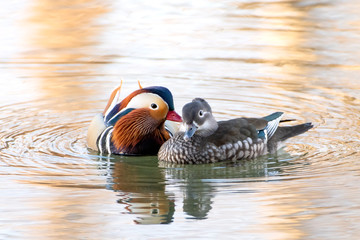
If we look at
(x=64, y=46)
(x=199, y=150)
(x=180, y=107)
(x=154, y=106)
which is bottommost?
(x=199, y=150)

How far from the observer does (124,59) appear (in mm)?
12633

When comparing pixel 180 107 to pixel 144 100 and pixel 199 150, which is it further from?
pixel 199 150

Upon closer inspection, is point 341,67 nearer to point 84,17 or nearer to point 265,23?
point 265,23

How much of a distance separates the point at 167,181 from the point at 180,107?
8.43ft

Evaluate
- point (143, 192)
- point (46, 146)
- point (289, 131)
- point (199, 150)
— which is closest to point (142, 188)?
point (143, 192)

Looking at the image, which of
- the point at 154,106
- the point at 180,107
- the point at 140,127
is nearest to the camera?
the point at 154,106

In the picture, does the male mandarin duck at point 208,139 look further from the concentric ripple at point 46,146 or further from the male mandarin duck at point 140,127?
the concentric ripple at point 46,146

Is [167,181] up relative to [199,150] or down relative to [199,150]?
down

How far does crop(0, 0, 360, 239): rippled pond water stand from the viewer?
6871 mm

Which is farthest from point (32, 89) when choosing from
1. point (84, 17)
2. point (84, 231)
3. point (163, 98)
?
→ point (84, 231)

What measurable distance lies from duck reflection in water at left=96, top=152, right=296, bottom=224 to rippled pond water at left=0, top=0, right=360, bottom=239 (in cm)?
2

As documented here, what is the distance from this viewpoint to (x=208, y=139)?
862cm

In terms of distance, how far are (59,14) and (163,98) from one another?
706 cm

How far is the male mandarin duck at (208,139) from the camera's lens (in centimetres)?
846
